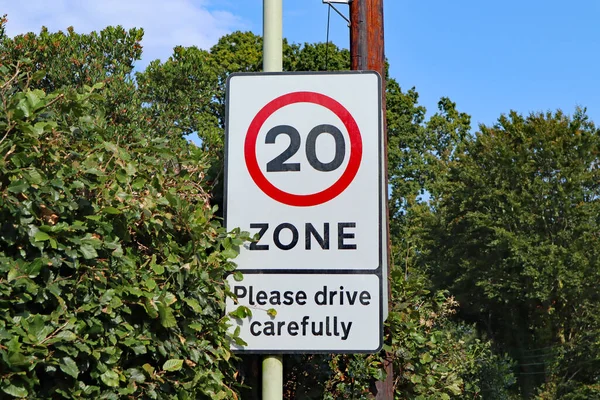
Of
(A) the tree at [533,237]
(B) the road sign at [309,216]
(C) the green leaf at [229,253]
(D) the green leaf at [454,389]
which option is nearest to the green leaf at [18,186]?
(C) the green leaf at [229,253]

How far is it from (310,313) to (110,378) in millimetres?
1020

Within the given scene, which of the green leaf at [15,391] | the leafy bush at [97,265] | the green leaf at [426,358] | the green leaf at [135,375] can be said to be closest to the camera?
the green leaf at [15,391]

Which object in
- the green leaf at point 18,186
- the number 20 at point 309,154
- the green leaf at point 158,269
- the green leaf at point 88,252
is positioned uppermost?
the number 20 at point 309,154

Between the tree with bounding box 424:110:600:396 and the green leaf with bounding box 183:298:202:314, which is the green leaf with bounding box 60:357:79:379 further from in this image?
the tree with bounding box 424:110:600:396

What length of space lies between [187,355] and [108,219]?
72 cm

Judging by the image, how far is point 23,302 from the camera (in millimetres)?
3322

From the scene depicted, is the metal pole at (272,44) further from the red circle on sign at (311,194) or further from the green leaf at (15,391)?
the green leaf at (15,391)

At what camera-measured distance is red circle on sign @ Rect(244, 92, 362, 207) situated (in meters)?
4.25

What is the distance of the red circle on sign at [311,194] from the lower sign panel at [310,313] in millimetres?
355

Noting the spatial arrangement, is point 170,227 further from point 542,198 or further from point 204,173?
point 542,198

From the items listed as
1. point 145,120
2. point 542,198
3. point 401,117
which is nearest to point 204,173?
point 145,120

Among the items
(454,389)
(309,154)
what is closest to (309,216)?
(309,154)

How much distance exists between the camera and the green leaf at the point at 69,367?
3373mm

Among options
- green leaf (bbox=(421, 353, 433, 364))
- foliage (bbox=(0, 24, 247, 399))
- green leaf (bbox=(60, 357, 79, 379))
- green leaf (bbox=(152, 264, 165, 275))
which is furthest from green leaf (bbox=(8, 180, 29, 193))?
green leaf (bbox=(421, 353, 433, 364))
